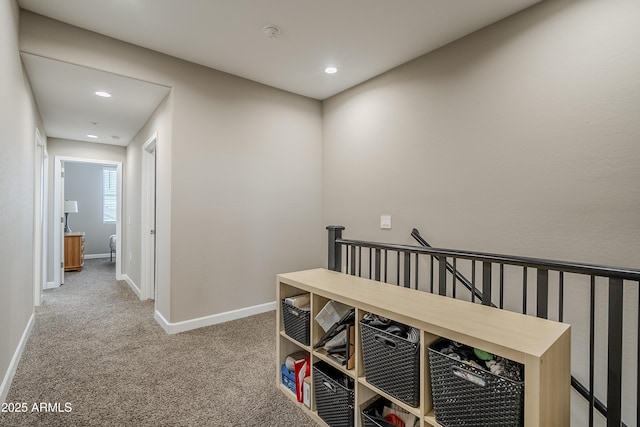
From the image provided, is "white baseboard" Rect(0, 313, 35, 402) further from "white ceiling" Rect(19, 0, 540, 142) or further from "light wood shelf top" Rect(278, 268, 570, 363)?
"white ceiling" Rect(19, 0, 540, 142)

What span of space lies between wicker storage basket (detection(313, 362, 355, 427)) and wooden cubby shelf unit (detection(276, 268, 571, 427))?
0.14 feet

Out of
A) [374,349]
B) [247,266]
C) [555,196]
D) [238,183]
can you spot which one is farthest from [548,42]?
[247,266]

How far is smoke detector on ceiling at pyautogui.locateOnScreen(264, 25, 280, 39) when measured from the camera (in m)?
2.44

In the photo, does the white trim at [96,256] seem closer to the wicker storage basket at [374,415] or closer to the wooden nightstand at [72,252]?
the wooden nightstand at [72,252]

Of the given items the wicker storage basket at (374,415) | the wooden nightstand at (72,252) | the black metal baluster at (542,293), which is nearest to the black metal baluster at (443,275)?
the black metal baluster at (542,293)

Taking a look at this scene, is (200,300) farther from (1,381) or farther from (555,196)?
(555,196)

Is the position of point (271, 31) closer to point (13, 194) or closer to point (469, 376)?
point (13, 194)

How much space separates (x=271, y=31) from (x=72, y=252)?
19.7 feet

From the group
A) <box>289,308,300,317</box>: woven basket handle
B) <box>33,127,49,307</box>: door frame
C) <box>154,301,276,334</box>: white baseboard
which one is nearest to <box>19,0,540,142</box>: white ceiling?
<box>33,127,49,307</box>: door frame

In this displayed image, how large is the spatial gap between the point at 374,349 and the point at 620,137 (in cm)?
192

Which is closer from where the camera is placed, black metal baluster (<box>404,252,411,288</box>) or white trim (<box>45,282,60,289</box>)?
black metal baluster (<box>404,252,411,288</box>)

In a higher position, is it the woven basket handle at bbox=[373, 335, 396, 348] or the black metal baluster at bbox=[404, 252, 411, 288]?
the black metal baluster at bbox=[404, 252, 411, 288]

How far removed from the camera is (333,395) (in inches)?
64.7

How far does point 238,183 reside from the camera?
337cm
